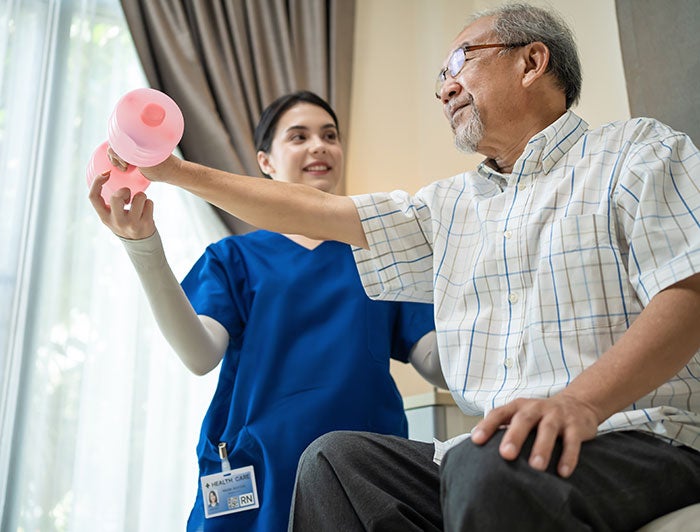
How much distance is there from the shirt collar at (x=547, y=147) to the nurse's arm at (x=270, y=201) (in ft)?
0.94

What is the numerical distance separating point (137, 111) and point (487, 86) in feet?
1.93

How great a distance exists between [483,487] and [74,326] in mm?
1512

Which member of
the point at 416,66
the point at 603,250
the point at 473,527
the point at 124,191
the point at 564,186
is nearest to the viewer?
the point at 473,527

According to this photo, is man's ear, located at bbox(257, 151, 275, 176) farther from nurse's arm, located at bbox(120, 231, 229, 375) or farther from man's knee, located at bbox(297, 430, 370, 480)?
man's knee, located at bbox(297, 430, 370, 480)

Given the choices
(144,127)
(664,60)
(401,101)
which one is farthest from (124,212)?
(401,101)

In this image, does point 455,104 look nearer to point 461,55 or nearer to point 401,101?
point 461,55

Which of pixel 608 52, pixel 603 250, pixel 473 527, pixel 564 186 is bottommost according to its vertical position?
pixel 473 527

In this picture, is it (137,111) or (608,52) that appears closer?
A: (137,111)

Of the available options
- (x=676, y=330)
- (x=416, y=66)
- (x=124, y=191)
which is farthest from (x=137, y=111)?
(x=416, y=66)

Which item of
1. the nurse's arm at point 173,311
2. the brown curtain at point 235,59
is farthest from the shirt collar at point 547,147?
the brown curtain at point 235,59

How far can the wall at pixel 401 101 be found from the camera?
8.03ft

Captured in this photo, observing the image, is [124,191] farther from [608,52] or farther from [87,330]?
[608,52]

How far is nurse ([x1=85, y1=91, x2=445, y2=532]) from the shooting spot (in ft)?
4.77

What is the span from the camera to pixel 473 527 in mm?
718
